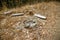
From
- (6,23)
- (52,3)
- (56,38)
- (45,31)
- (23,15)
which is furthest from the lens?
(52,3)

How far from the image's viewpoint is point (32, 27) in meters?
3.14

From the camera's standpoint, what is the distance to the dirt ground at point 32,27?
288 cm

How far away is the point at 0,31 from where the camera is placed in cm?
301

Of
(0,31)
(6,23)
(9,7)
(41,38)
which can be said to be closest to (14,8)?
(9,7)

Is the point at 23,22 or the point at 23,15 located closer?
the point at 23,22

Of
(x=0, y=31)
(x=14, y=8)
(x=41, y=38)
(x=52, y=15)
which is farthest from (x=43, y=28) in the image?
(x=14, y=8)

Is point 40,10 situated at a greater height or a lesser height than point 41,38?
greater

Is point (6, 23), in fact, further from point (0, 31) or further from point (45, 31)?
point (45, 31)

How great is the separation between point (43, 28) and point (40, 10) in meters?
1.03

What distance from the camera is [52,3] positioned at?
15.2ft

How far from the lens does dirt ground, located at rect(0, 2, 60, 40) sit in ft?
9.46

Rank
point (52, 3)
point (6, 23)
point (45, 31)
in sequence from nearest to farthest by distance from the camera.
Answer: point (45, 31) < point (6, 23) < point (52, 3)

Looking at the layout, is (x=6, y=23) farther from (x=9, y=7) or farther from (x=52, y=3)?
(x=52, y=3)

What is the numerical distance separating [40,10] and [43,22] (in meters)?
0.77
